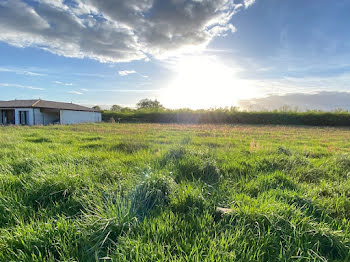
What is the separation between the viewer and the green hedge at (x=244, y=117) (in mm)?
22484

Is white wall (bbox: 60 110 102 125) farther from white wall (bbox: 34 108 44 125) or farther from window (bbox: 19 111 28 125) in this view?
window (bbox: 19 111 28 125)

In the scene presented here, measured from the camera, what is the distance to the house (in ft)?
67.7

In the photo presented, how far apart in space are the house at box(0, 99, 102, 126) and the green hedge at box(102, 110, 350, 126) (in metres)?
6.46

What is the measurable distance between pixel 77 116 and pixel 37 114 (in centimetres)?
493

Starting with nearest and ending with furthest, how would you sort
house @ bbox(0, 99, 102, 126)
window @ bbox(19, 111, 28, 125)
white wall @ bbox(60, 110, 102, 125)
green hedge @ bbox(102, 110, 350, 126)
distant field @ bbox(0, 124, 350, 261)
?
distant field @ bbox(0, 124, 350, 261)
house @ bbox(0, 99, 102, 126)
window @ bbox(19, 111, 28, 125)
green hedge @ bbox(102, 110, 350, 126)
white wall @ bbox(60, 110, 102, 125)

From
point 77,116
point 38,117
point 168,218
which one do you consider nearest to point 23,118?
point 38,117

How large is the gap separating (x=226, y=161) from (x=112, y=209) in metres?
2.84

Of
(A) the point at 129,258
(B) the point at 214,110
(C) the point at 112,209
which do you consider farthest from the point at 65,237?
(B) the point at 214,110

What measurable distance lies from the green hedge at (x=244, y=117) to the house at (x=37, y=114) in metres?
6.46

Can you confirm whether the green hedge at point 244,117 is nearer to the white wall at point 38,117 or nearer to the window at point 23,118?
the white wall at point 38,117

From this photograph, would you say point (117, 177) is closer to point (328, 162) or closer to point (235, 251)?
point (235, 251)

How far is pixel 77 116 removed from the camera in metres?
25.3

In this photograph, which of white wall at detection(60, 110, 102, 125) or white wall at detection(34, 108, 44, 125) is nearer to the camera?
white wall at detection(34, 108, 44, 125)

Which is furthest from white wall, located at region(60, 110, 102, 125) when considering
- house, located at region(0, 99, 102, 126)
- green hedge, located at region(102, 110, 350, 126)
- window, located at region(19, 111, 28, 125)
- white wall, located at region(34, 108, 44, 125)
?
green hedge, located at region(102, 110, 350, 126)
